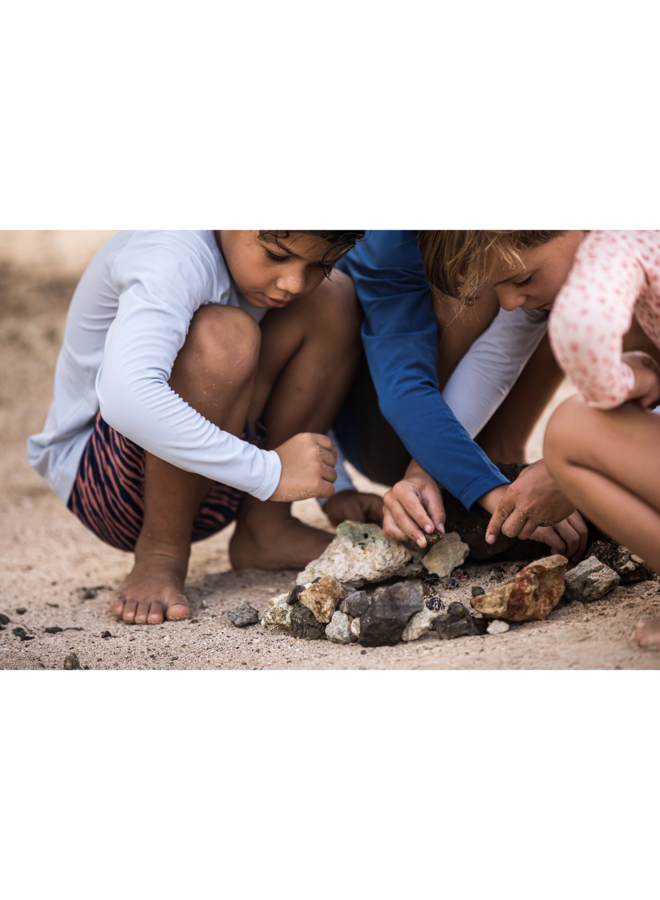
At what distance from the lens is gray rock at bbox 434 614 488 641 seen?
1.26 m

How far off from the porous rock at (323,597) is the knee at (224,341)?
40cm

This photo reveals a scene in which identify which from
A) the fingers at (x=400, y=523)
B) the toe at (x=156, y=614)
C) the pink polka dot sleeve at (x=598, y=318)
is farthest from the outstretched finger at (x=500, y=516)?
the toe at (x=156, y=614)

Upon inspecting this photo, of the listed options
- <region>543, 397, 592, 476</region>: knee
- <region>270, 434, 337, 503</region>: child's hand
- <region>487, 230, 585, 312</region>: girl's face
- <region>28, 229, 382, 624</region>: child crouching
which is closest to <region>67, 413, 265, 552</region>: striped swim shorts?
<region>28, 229, 382, 624</region>: child crouching

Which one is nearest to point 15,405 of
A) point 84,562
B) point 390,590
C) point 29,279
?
point 29,279

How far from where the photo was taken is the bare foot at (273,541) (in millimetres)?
1752

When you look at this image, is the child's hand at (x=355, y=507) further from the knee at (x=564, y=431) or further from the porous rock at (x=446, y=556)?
the knee at (x=564, y=431)

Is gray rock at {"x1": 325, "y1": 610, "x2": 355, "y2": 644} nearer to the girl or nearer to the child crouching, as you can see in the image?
the child crouching

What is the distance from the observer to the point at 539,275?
1.24m

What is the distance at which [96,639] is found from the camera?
1.41m

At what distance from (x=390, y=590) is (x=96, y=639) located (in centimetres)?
53

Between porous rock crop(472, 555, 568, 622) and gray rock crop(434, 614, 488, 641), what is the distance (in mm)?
22

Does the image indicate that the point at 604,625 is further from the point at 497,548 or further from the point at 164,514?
the point at 164,514

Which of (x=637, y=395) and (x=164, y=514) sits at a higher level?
(x=637, y=395)
